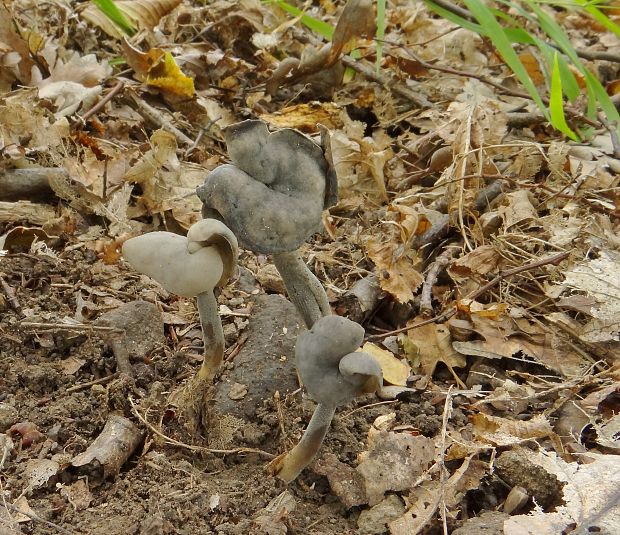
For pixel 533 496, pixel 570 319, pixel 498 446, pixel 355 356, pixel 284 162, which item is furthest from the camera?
pixel 570 319

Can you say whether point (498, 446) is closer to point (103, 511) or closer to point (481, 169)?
point (103, 511)

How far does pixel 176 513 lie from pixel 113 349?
0.75 meters

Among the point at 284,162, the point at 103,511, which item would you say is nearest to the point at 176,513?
the point at 103,511

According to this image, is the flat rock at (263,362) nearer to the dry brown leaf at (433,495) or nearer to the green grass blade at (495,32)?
the dry brown leaf at (433,495)

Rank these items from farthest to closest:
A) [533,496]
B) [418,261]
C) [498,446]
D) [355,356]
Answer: [418,261] < [498,446] < [533,496] < [355,356]

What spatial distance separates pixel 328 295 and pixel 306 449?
2.93ft

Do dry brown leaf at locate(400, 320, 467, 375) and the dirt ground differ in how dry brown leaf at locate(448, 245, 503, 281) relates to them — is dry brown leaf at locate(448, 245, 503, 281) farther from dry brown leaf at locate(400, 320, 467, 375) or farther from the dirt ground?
the dirt ground

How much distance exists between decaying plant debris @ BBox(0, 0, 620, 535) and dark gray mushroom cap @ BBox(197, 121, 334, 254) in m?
0.08

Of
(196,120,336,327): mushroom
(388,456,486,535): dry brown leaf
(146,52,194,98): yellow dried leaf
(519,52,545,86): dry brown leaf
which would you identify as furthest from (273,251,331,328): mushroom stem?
(519,52,545,86): dry brown leaf

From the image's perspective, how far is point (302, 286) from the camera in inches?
75.6

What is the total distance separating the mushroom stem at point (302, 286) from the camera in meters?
1.87

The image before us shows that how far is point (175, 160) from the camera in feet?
10.3

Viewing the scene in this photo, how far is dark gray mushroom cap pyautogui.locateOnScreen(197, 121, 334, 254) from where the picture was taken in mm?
1611

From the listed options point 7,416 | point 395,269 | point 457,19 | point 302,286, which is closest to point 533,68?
point 457,19
